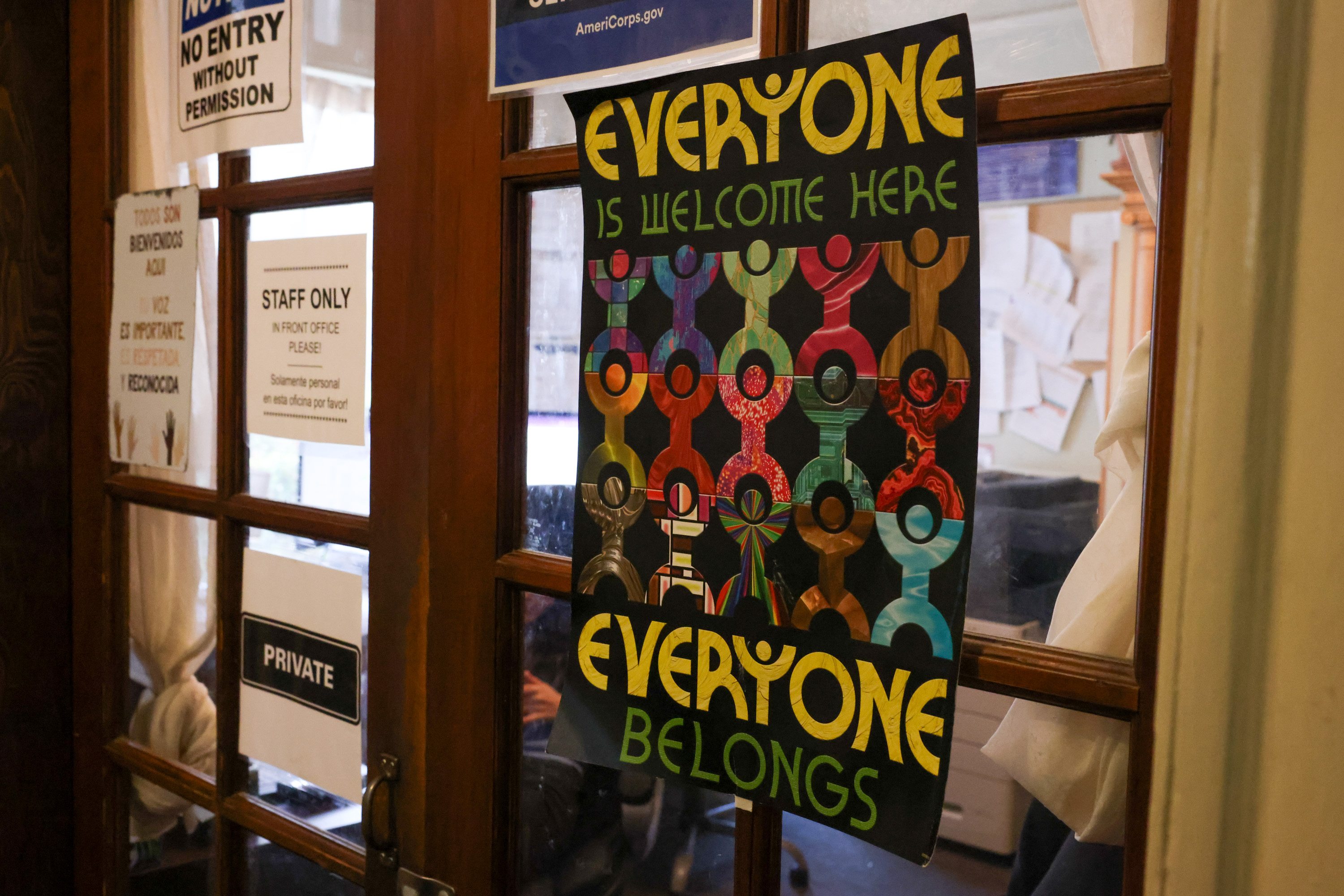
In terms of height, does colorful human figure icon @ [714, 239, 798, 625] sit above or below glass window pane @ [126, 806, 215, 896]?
above

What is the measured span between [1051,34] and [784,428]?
0.32m

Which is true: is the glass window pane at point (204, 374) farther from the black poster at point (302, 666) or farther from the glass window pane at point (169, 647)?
the black poster at point (302, 666)

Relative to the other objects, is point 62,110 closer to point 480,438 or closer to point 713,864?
point 480,438

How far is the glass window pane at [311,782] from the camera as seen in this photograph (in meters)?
1.08

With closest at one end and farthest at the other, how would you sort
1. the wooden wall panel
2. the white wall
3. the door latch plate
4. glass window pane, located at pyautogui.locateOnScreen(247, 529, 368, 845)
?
the white wall < the door latch plate < glass window pane, located at pyautogui.locateOnScreen(247, 529, 368, 845) < the wooden wall panel

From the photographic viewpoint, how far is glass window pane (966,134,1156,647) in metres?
0.63

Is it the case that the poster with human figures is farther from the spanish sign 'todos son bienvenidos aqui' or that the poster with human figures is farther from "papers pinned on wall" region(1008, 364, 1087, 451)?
the spanish sign 'todos son bienvenidos aqui'

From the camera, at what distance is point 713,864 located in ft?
2.73

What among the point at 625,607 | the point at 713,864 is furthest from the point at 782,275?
the point at 713,864

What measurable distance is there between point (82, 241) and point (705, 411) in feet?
3.62

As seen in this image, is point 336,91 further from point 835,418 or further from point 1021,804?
point 1021,804

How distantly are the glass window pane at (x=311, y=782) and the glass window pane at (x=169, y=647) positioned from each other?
137mm

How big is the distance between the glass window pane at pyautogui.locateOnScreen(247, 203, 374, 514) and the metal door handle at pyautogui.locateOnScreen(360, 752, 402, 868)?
264 millimetres

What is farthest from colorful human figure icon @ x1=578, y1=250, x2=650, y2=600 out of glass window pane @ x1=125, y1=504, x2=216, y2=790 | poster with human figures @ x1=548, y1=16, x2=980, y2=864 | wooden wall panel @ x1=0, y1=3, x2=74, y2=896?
wooden wall panel @ x1=0, y1=3, x2=74, y2=896
